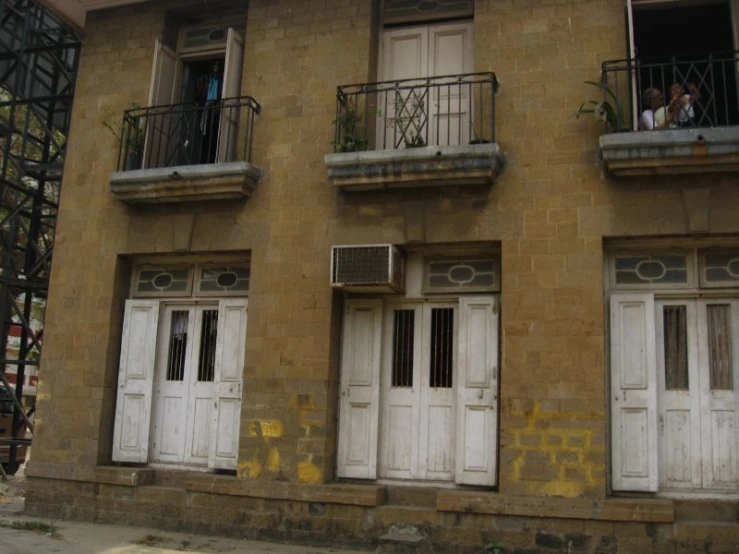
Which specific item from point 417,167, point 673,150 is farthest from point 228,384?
point 673,150

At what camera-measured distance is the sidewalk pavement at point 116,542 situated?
7.45 metres

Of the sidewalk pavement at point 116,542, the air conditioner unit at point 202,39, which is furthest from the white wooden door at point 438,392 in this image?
the air conditioner unit at point 202,39

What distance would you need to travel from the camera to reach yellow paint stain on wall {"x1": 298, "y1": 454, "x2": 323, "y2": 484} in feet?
26.1

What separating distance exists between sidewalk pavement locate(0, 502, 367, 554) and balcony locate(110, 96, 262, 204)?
3.89 metres

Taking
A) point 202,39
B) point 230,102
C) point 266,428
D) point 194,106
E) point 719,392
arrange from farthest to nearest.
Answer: point 202,39
point 194,106
point 230,102
point 266,428
point 719,392

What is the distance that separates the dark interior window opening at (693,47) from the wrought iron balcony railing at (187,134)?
466 centimetres

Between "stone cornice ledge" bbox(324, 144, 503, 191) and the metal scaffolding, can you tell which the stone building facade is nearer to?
"stone cornice ledge" bbox(324, 144, 503, 191)

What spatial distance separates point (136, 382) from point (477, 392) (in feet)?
13.8

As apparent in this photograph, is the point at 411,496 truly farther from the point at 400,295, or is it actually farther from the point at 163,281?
the point at 163,281

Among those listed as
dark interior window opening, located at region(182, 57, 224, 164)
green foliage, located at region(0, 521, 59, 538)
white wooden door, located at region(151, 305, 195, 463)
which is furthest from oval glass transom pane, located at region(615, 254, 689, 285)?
green foliage, located at region(0, 521, 59, 538)

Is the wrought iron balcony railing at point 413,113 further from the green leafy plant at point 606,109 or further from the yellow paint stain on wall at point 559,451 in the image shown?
the yellow paint stain on wall at point 559,451

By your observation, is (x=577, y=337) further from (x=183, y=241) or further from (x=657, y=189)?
(x=183, y=241)

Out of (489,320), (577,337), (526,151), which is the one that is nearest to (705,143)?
(526,151)

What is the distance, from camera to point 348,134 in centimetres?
847
